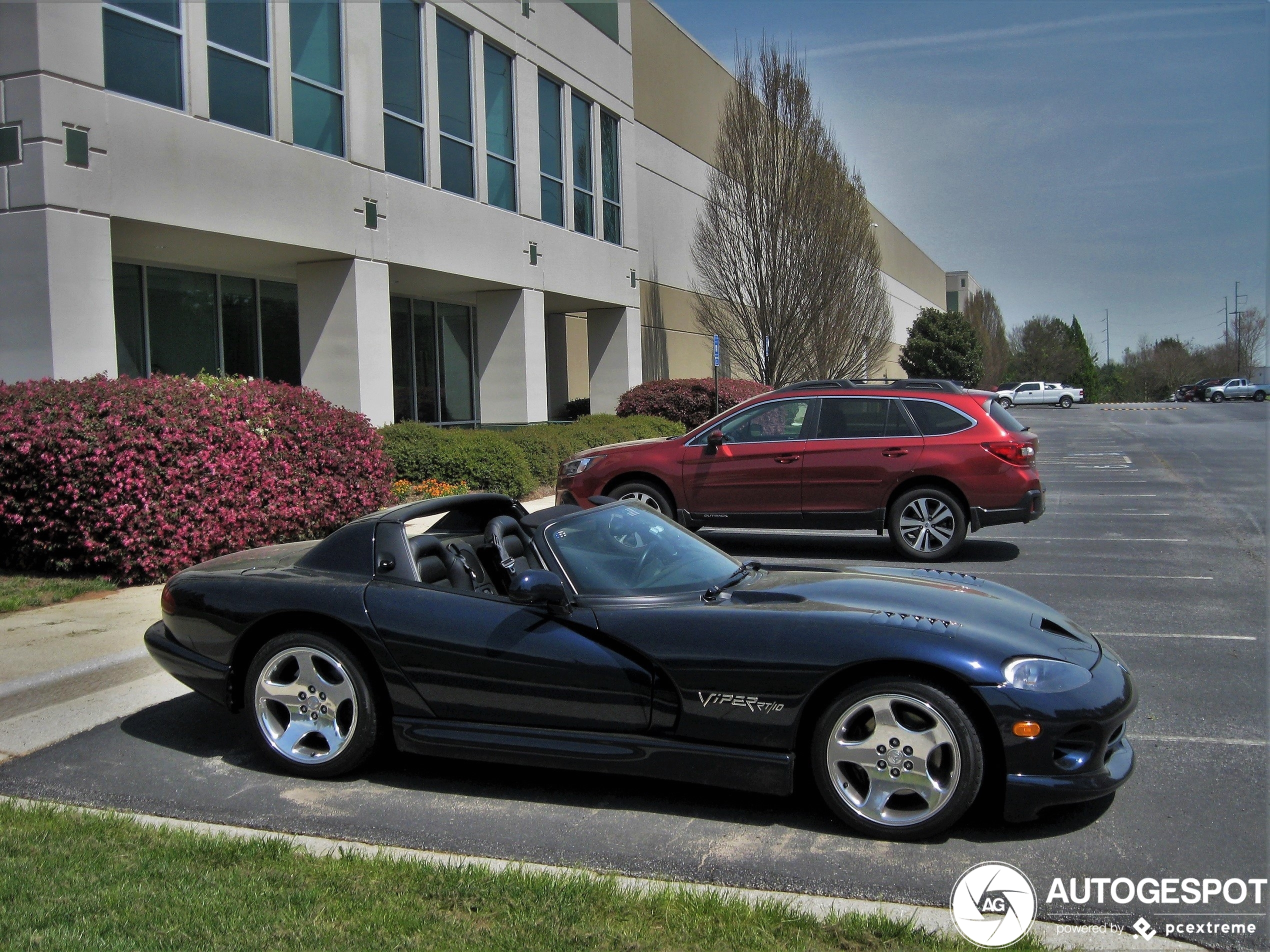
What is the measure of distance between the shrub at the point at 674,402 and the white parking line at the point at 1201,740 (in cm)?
1791

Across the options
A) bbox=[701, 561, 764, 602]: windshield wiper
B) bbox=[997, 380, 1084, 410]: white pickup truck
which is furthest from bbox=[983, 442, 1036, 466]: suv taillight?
bbox=[997, 380, 1084, 410]: white pickup truck

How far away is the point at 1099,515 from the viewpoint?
1361cm

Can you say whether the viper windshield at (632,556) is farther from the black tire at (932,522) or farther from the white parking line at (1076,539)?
the white parking line at (1076,539)

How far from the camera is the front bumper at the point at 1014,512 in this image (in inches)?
388

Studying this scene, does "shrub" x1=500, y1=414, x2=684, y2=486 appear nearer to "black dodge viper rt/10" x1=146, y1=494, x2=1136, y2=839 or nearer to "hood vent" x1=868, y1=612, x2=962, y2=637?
"black dodge viper rt/10" x1=146, y1=494, x2=1136, y2=839

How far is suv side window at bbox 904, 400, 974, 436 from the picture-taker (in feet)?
33.1

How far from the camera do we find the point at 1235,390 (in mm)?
68188

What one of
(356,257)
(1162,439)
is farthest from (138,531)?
(1162,439)

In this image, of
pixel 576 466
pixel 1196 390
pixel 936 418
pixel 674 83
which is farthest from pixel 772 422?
pixel 1196 390

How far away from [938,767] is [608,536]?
1.83 m

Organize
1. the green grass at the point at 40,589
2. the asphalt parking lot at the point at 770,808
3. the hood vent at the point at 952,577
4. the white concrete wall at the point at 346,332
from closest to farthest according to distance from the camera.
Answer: the asphalt parking lot at the point at 770,808, the hood vent at the point at 952,577, the green grass at the point at 40,589, the white concrete wall at the point at 346,332

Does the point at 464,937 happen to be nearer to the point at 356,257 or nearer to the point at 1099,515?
the point at 1099,515

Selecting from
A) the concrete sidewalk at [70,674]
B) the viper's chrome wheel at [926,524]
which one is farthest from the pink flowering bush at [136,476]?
the viper's chrome wheel at [926,524]

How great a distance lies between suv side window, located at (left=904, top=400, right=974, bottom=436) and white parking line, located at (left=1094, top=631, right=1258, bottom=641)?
3.41m
